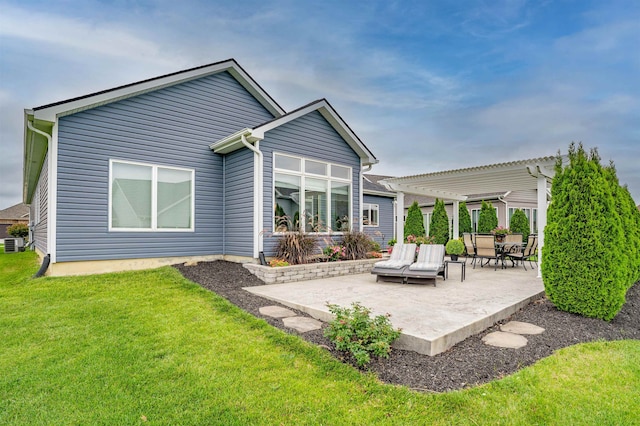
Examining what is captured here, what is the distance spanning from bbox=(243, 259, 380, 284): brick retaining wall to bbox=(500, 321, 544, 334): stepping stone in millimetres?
4358

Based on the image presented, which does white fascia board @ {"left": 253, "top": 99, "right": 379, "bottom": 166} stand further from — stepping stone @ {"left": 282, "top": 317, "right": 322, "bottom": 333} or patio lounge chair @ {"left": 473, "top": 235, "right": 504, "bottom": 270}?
stepping stone @ {"left": 282, "top": 317, "right": 322, "bottom": 333}

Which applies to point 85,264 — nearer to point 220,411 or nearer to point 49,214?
point 49,214

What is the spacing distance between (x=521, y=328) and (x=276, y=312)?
11.1ft

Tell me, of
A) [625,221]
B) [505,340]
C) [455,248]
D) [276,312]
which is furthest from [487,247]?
[276,312]

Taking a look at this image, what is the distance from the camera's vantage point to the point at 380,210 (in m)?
18.5

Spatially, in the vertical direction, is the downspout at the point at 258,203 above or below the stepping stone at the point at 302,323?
above

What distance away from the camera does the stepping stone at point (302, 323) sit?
14.2 ft

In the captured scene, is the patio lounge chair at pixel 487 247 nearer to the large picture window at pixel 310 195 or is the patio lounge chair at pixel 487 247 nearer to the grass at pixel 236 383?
the large picture window at pixel 310 195

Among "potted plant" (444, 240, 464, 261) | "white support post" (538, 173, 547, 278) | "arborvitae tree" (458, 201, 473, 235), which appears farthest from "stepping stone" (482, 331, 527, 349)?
"arborvitae tree" (458, 201, 473, 235)

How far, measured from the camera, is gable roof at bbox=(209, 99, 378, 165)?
816 cm

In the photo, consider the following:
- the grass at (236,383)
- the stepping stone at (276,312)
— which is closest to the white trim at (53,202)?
the grass at (236,383)

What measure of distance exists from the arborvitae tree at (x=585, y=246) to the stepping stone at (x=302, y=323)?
12.5 ft

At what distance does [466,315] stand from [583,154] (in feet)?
10.8

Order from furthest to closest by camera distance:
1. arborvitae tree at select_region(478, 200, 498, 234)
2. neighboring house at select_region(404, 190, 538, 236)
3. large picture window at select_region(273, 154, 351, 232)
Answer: neighboring house at select_region(404, 190, 538, 236) → arborvitae tree at select_region(478, 200, 498, 234) → large picture window at select_region(273, 154, 351, 232)
